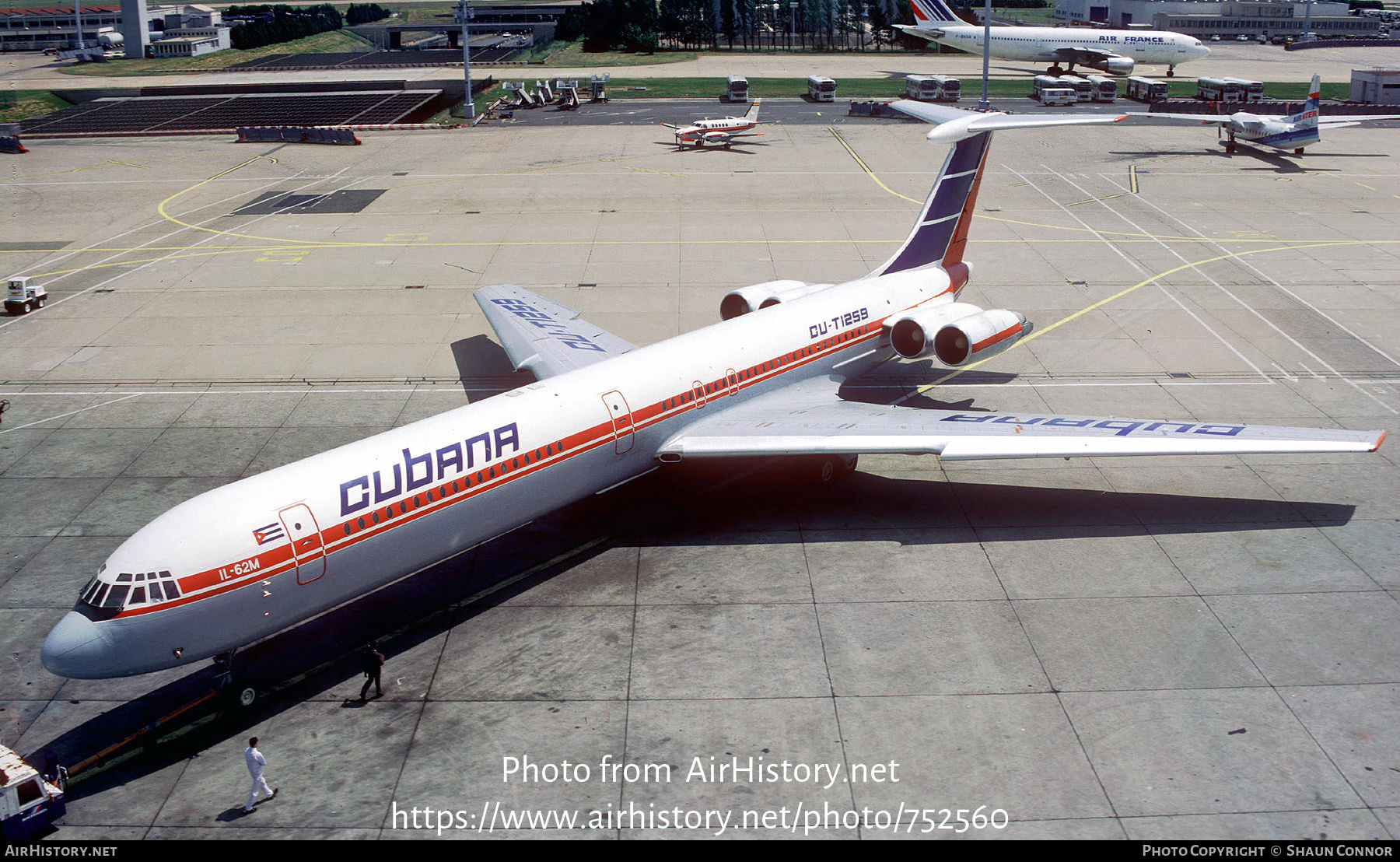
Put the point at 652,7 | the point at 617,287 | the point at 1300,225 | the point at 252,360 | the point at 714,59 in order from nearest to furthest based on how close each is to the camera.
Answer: the point at 252,360 → the point at 617,287 → the point at 1300,225 → the point at 714,59 → the point at 652,7

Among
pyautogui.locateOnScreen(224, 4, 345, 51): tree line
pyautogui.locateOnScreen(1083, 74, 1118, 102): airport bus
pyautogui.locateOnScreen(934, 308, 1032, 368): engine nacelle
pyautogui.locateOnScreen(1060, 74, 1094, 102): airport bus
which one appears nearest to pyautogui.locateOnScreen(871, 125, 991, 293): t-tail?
pyautogui.locateOnScreen(934, 308, 1032, 368): engine nacelle

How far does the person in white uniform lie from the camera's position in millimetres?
16219

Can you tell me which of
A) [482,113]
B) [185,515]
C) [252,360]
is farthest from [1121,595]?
[482,113]

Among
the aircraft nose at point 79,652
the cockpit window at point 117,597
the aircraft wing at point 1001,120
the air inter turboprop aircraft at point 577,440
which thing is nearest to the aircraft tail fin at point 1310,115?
the aircraft wing at point 1001,120

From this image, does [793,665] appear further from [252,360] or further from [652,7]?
[652,7]

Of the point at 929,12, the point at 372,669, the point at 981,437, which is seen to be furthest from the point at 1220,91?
the point at 372,669

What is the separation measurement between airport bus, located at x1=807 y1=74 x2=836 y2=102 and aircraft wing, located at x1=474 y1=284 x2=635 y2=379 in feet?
174

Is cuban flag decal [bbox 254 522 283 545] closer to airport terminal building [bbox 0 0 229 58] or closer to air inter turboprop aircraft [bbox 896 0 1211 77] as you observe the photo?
air inter turboprop aircraft [bbox 896 0 1211 77]

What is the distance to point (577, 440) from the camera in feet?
74.0

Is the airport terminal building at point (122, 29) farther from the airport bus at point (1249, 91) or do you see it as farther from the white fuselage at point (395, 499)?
Result: the white fuselage at point (395, 499)

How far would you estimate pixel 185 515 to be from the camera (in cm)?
1798

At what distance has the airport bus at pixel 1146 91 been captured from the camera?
80938 millimetres

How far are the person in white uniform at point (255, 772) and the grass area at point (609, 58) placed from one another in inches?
3836

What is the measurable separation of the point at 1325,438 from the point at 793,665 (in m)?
13.5
